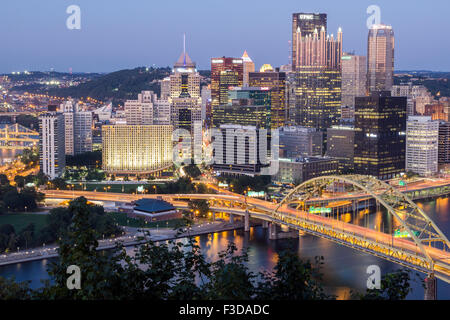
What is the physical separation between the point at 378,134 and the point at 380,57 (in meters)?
37.8

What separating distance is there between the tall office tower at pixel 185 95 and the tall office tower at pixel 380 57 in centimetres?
2012

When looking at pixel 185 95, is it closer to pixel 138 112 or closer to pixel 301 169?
pixel 138 112

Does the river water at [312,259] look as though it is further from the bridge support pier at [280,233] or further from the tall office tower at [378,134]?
the tall office tower at [378,134]

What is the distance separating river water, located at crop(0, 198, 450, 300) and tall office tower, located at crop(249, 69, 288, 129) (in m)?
29.7

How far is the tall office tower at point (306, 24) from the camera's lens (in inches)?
2552

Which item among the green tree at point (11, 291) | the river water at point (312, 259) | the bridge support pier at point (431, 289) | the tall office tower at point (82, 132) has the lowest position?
the river water at point (312, 259)

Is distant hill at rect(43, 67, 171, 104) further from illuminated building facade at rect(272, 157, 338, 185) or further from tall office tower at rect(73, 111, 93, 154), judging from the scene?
illuminated building facade at rect(272, 157, 338, 185)

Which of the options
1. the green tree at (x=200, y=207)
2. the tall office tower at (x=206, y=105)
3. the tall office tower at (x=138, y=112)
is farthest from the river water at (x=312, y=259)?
the tall office tower at (x=206, y=105)

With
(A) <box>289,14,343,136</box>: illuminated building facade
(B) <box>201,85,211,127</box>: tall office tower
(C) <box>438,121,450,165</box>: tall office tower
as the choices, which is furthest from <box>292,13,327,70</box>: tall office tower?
(C) <box>438,121,450,165</box>: tall office tower

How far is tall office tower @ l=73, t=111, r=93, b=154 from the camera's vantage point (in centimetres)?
4775

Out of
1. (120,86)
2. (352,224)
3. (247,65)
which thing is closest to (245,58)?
(247,65)

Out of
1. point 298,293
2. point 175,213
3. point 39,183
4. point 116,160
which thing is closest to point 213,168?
point 116,160
